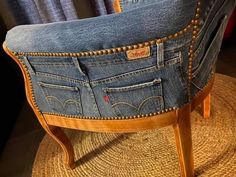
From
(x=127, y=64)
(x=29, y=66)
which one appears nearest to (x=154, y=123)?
(x=127, y=64)

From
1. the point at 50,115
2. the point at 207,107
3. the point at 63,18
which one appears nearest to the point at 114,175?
the point at 50,115

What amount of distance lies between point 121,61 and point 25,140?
3.26 feet

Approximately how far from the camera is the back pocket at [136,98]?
0.68m

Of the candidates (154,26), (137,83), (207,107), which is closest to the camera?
(154,26)

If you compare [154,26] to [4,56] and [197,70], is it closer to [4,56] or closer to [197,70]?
[197,70]

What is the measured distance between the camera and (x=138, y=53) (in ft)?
2.02

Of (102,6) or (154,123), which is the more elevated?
(102,6)

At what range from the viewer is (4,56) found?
156 cm

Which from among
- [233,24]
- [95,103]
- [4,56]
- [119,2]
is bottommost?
[233,24]

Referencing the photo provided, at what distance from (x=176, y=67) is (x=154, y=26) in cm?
13

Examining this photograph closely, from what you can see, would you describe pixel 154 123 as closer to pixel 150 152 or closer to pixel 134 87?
pixel 134 87

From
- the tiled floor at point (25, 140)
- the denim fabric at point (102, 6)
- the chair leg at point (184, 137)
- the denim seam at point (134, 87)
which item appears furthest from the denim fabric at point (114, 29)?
the denim fabric at point (102, 6)

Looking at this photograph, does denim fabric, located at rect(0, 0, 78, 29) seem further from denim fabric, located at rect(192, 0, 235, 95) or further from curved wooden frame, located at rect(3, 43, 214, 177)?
denim fabric, located at rect(192, 0, 235, 95)

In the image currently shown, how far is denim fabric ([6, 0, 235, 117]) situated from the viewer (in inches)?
22.9
